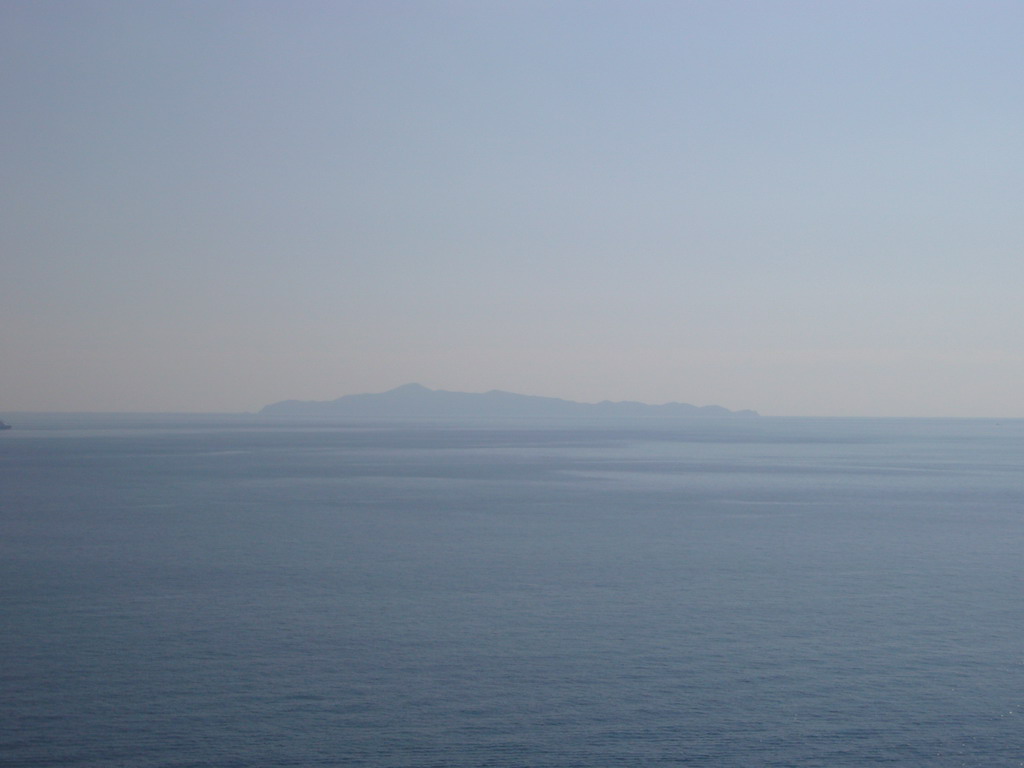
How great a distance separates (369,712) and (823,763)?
38.2ft

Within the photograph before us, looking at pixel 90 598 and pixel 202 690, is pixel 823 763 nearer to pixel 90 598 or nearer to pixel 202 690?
pixel 202 690

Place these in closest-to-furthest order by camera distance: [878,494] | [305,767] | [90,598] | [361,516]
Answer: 1. [305,767]
2. [90,598]
3. [361,516]
4. [878,494]

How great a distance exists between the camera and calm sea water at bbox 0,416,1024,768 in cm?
2369

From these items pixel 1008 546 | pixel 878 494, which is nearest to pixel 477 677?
pixel 1008 546

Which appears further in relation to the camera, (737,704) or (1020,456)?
(1020,456)

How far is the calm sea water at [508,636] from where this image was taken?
23.7 meters

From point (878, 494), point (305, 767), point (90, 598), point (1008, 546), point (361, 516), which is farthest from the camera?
point (878, 494)

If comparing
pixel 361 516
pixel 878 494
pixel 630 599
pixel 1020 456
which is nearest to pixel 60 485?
pixel 361 516

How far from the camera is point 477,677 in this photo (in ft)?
92.5

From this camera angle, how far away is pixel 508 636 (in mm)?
32688

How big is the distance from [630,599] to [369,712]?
16.0m

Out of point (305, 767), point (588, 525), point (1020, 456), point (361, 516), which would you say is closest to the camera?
point (305, 767)

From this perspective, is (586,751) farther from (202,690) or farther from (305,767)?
(202,690)

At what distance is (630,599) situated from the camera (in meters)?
38.7
